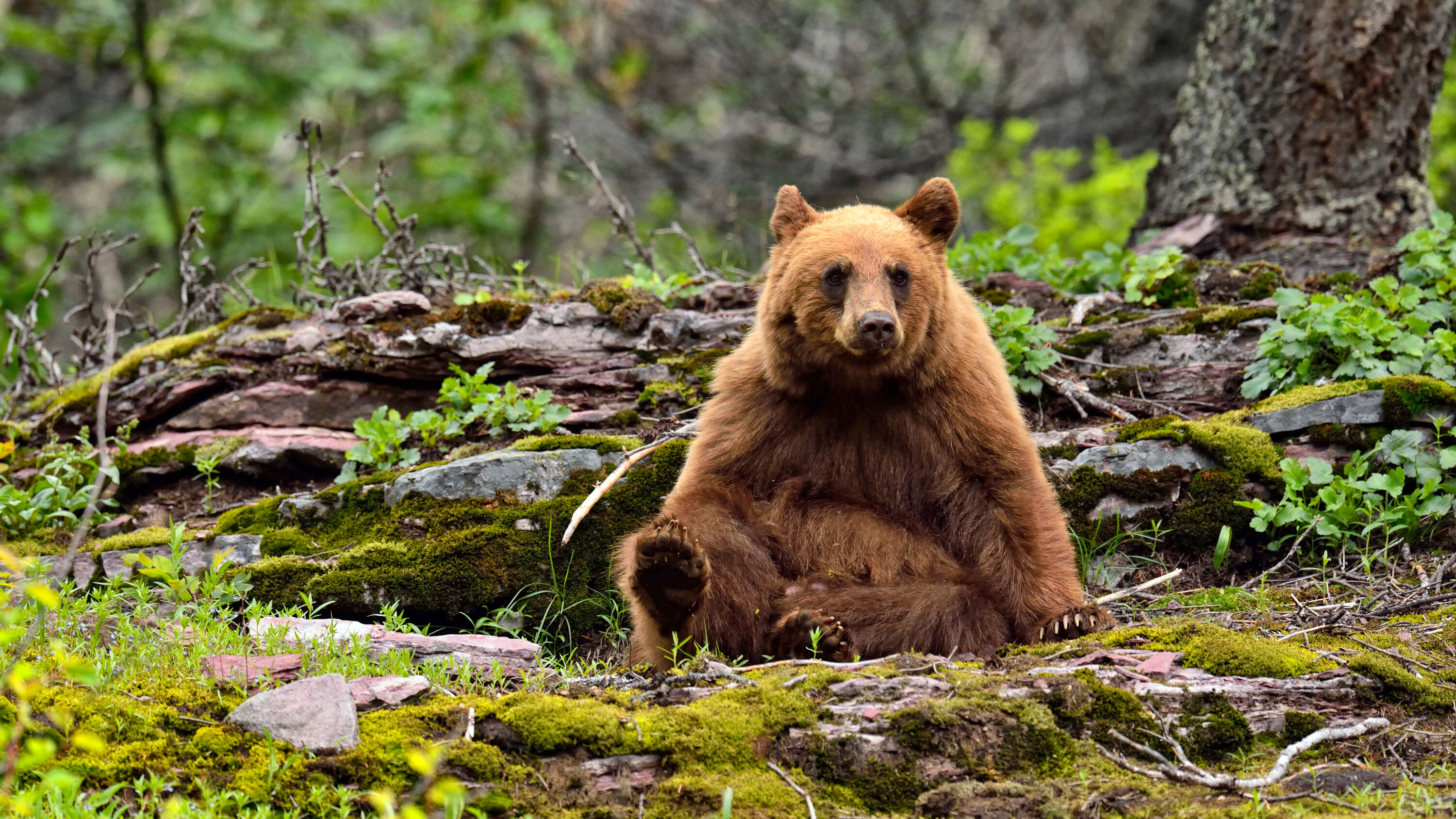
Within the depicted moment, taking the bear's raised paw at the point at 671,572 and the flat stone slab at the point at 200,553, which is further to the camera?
the flat stone slab at the point at 200,553

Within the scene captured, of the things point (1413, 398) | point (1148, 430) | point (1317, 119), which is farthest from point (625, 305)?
point (1317, 119)

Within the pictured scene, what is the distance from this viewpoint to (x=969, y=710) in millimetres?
3195

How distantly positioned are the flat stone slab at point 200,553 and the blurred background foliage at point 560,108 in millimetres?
7619

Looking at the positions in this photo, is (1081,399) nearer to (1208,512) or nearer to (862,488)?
(1208,512)

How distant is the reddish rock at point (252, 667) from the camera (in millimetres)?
3545

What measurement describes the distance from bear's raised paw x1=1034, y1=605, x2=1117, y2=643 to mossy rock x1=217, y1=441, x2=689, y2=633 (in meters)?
1.96

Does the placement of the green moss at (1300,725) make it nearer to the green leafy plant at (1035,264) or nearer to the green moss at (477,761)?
the green moss at (477,761)

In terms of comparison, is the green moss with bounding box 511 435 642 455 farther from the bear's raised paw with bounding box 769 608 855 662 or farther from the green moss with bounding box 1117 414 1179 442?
the green moss with bounding box 1117 414 1179 442

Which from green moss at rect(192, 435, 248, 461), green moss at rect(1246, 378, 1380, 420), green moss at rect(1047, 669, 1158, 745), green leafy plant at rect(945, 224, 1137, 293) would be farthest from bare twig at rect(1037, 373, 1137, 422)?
green moss at rect(192, 435, 248, 461)

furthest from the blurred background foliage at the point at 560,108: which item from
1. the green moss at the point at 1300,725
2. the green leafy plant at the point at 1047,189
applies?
the green moss at the point at 1300,725

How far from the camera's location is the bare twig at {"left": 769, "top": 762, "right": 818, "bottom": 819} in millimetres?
2873

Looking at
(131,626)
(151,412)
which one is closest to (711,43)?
(151,412)

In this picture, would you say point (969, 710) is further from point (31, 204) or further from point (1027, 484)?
point (31, 204)

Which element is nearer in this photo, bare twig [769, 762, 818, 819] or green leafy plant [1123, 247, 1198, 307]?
bare twig [769, 762, 818, 819]
